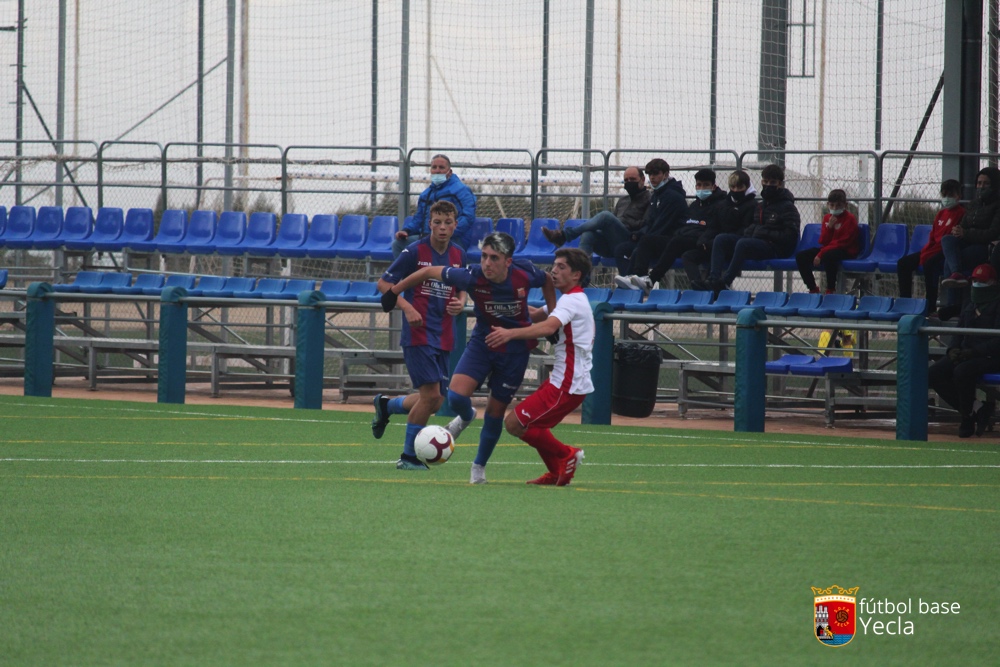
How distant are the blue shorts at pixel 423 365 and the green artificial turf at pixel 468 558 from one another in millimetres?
734

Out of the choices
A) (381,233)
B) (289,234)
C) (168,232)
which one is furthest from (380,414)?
(168,232)

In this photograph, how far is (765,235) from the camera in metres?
16.9

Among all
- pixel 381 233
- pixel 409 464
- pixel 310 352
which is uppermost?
pixel 381 233

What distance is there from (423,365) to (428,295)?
0.64 metres

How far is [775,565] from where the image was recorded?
604 centimetres

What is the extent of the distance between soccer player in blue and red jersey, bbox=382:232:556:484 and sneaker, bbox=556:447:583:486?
0.59 metres

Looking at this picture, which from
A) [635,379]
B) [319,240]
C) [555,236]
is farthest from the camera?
[319,240]

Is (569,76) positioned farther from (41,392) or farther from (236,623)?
(236,623)

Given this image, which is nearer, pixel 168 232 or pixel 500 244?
pixel 500 244

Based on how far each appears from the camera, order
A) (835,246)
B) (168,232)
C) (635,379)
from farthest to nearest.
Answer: (168,232) → (835,246) → (635,379)

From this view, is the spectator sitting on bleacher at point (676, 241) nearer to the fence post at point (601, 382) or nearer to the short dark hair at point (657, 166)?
the short dark hair at point (657, 166)

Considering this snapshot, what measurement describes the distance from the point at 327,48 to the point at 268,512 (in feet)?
56.1

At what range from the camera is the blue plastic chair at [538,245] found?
18.5m

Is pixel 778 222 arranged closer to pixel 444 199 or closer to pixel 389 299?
pixel 444 199
